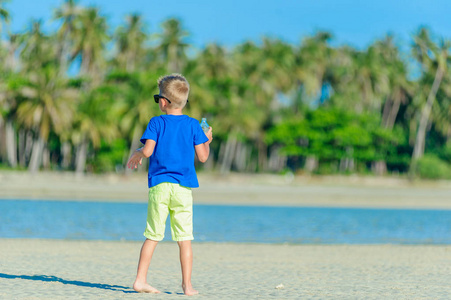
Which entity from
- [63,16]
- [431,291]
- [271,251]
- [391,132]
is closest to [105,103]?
[63,16]

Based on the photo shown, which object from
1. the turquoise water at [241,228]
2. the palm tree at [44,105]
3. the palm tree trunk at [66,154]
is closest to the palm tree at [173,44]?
the palm tree trunk at [66,154]

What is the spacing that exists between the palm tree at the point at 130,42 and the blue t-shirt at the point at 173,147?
64.1 metres

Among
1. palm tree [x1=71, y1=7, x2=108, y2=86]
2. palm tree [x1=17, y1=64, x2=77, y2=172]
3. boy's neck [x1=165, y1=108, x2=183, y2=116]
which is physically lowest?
boy's neck [x1=165, y1=108, x2=183, y2=116]

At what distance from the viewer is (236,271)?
763 centimetres

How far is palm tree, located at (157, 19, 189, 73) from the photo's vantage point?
6869 cm

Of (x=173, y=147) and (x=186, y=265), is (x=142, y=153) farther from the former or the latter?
(x=186, y=265)

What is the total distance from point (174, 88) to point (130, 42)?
211 feet

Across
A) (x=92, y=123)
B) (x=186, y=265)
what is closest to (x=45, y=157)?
(x=92, y=123)

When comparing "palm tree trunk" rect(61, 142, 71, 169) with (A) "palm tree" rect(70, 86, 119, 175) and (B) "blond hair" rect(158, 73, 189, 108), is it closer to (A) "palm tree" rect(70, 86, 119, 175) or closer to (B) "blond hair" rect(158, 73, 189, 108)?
(A) "palm tree" rect(70, 86, 119, 175)

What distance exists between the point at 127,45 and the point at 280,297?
→ 6528 cm

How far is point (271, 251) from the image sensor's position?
10.0 metres

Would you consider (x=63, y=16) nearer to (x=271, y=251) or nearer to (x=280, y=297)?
(x=271, y=251)

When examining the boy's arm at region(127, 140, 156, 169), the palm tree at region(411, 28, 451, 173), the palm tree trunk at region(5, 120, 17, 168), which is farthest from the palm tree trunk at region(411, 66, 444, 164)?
the boy's arm at region(127, 140, 156, 169)

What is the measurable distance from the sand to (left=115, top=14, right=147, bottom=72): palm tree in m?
59.5
